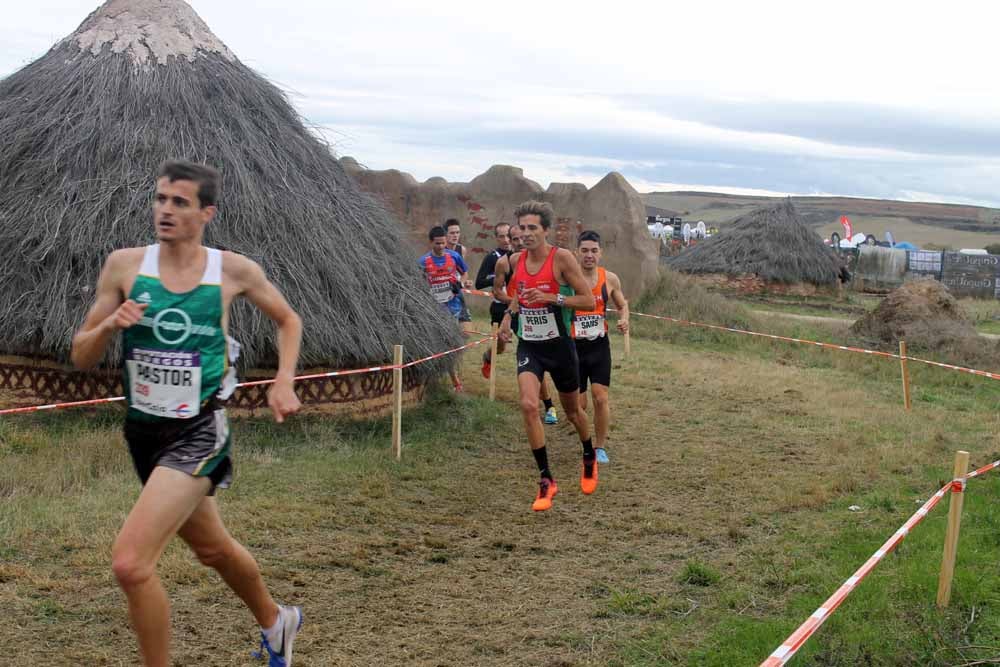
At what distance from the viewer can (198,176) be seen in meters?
3.76

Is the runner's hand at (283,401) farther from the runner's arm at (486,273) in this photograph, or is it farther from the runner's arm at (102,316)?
the runner's arm at (486,273)

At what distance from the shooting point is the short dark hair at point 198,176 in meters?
3.73

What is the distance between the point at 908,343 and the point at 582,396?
8476 mm

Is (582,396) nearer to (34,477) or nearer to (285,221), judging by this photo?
(285,221)

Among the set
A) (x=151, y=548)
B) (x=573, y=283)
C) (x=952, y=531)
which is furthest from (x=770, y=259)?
(x=151, y=548)

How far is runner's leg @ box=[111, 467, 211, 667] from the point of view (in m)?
3.41

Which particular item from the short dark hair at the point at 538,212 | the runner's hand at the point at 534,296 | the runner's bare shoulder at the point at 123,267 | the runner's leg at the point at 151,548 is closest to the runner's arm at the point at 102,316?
the runner's bare shoulder at the point at 123,267

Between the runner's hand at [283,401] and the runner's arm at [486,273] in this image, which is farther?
the runner's arm at [486,273]

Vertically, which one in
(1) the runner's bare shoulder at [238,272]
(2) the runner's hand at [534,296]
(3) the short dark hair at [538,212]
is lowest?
(2) the runner's hand at [534,296]

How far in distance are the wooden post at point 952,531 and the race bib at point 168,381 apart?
3.40 meters

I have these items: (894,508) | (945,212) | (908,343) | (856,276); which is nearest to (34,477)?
(894,508)

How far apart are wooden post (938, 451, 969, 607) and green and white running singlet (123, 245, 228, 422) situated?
3371 millimetres

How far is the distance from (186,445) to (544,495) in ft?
12.0

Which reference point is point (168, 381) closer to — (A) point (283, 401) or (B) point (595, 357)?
(A) point (283, 401)
